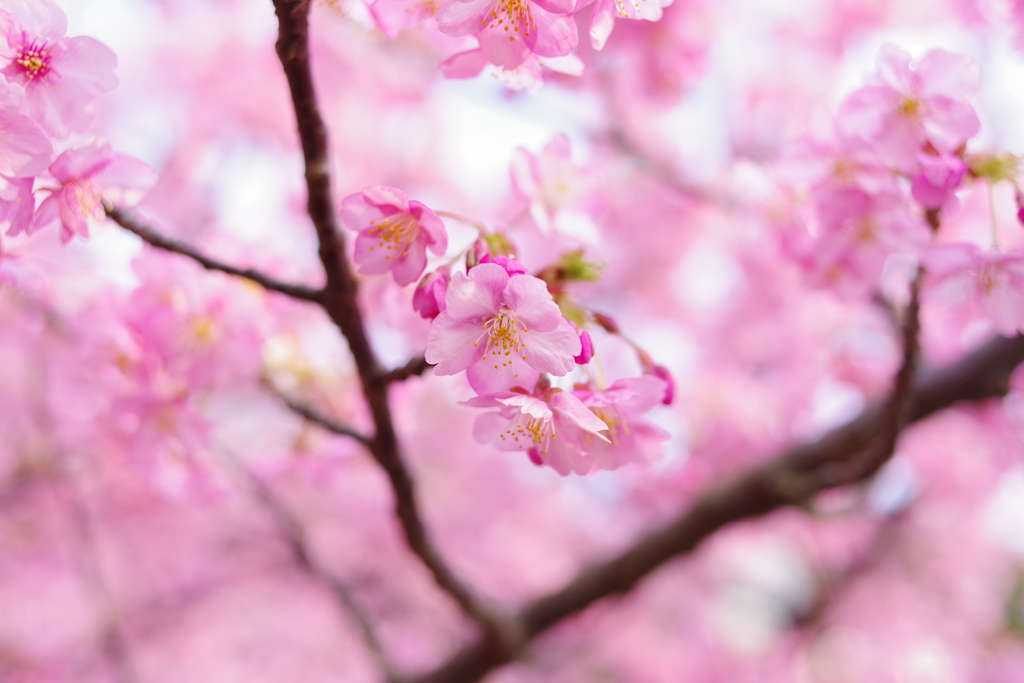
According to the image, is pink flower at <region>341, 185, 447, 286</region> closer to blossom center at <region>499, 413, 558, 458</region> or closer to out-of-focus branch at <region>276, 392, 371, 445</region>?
blossom center at <region>499, 413, 558, 458</region>

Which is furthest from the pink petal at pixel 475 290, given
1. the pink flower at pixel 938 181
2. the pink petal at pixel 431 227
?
the pink flower at pixel 938 181

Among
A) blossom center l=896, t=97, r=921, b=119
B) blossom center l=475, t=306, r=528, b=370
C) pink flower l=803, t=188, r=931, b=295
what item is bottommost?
pink flower l=803, t=188, r=931, b=295

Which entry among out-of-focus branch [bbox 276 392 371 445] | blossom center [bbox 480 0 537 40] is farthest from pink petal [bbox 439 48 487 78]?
out-of-focus branch [bbox 276 392 371 445]

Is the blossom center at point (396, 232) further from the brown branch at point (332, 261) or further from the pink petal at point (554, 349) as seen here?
the pink petal at point (554, 349)

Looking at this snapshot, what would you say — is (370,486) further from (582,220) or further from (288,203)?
(582,220)

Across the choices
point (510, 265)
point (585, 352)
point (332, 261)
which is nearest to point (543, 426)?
point (585, 352)

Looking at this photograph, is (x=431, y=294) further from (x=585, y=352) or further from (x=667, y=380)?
(x=667, y=380)
